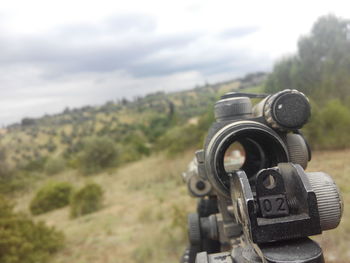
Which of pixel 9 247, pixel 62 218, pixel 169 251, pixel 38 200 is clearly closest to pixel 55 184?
pixel 38 200

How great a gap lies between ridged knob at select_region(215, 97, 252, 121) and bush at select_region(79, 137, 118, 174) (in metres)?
24.1

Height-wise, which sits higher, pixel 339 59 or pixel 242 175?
→ pixel 339 59

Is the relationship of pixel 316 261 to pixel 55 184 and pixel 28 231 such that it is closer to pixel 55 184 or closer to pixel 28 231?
pixel 28 231

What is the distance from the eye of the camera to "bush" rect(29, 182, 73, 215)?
539 inches

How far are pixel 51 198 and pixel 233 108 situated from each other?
556 inches

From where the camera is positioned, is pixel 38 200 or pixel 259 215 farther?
pixel 38 200

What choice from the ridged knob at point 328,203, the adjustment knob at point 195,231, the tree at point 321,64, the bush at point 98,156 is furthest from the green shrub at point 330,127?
the bush at point 98,156

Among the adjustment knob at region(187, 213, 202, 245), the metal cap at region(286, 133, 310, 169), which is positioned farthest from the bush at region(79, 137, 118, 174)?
the metal cap at region(286, 133, 310, 169)

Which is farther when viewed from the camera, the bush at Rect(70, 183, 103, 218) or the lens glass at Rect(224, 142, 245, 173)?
the bush at Rect(70, 183, 103, 218)

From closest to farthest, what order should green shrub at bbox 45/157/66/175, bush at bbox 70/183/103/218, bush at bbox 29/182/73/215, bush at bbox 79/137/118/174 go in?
bush at bbox 70/183/103/218 < bush at bbox 29/182/73/215 < bush at bbox 79/137/118/174 < green shrub at bbox 45/157/66/175

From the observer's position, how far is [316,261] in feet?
3.00

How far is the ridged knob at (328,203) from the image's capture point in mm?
1063

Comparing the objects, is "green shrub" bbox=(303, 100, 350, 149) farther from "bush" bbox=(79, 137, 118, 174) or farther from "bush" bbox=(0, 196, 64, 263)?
"bush" bbox=(79, 137, 118, 174)

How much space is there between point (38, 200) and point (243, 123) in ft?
47.4
